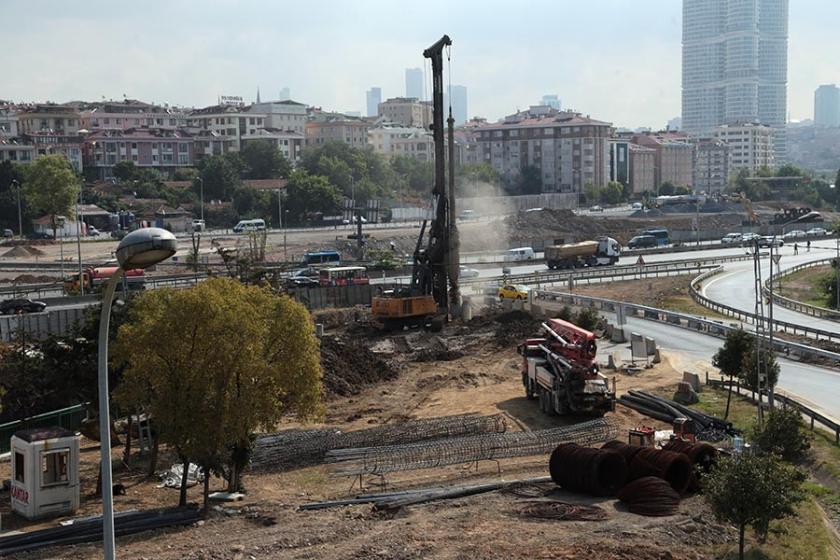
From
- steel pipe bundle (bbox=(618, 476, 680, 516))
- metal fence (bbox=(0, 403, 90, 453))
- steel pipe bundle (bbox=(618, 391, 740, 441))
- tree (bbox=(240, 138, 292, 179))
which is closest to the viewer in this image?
steel pipe bundle (bbox=(618, 476, 680, 516))

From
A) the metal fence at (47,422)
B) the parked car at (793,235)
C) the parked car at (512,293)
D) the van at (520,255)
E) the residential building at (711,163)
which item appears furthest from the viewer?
the residential building at (711,163)

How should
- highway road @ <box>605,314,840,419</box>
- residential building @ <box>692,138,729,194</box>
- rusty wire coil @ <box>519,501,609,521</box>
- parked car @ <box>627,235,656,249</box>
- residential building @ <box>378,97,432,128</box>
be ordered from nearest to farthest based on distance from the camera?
rusty wire coil @ <box>519,501,609,521</box>
highway road @ <box>605,314,840,419</box>
parked car @ <box>627,235,656,249</box>
residential building @ <box>692,138,729,194</box>
residential building @ <box>378,97,432,128</box>

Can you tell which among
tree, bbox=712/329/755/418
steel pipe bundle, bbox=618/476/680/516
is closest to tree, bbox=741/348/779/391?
tree, bbox=712/329/755/418

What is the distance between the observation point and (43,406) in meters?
25.9

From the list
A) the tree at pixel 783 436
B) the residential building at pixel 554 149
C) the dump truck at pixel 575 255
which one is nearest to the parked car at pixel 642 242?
the dump truck at pixel 575 255

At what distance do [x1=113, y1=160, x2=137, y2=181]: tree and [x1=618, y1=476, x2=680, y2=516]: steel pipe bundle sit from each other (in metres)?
94.3

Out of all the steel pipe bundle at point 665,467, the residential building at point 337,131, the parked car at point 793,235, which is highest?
the residential building at point 337,131

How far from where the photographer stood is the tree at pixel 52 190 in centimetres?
8281

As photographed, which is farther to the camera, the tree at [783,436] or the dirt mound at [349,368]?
the dirt mound at [349,368]

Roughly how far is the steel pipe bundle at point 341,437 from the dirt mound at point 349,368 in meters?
6.27

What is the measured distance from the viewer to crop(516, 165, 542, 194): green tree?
141 meters

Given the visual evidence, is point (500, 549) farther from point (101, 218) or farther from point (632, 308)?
point (101, 218)

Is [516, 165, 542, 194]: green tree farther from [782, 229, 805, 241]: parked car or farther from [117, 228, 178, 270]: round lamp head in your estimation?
[117, 228, 178, 270]: round lamp head

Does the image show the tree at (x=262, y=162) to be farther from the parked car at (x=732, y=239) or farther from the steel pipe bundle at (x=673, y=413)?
the steel pipe bundle at (x=673, y=413)
